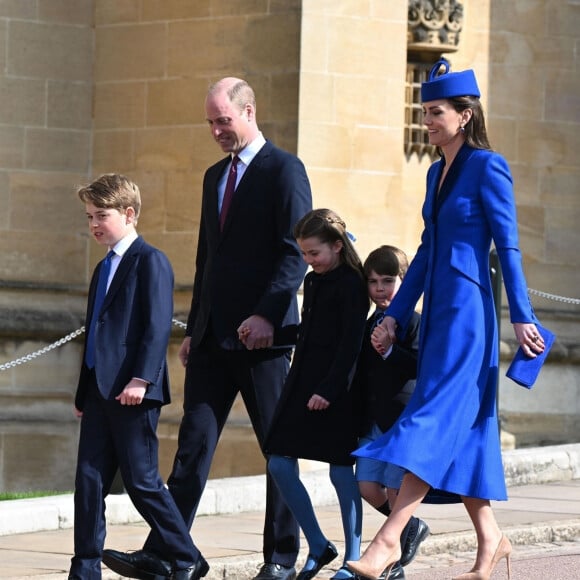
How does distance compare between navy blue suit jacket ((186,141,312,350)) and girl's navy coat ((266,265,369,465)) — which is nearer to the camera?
girl's navy coat ((266,265,369,465))

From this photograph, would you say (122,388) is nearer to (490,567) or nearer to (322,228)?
(322,228)

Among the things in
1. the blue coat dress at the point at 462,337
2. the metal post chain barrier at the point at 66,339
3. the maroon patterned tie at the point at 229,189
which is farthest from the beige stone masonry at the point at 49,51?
the blue coat dress at the point at 462,337

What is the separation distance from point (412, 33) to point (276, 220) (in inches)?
206

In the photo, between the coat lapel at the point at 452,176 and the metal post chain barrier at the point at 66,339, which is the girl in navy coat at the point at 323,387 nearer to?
the coat lapel at the point at 452,176

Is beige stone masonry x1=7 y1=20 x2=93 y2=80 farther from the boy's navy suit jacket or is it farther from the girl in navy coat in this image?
the boy's navy suit jacket

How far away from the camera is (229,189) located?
6734 mm

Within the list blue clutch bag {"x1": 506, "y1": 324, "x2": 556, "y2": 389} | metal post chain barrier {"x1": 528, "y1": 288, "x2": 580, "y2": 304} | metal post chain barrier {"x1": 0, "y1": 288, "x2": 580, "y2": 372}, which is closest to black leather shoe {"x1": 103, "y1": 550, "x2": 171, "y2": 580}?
blue clutch bag {"x1": 506, "y1": 324, "x2": 556, "y2": 389}

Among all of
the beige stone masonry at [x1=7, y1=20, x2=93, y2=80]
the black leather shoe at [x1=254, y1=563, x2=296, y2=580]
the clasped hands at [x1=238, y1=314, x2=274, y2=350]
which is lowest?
the black leather shoe at [x1=254, y1=563, x2=296, y2=580]

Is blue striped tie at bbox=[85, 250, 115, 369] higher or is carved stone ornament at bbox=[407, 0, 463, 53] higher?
carved stone ornament at bbox=[407, 0, 463, 53]

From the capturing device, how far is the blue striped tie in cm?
621

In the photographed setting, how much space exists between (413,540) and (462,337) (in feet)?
3.71

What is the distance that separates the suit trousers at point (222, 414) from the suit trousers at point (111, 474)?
312 mm

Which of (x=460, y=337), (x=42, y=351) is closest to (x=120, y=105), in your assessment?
(x=42, y=351)

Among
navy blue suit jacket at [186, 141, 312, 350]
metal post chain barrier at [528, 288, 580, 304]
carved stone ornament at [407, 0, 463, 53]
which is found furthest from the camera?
metal post chain barrier at [528, 288, 580, 304]
